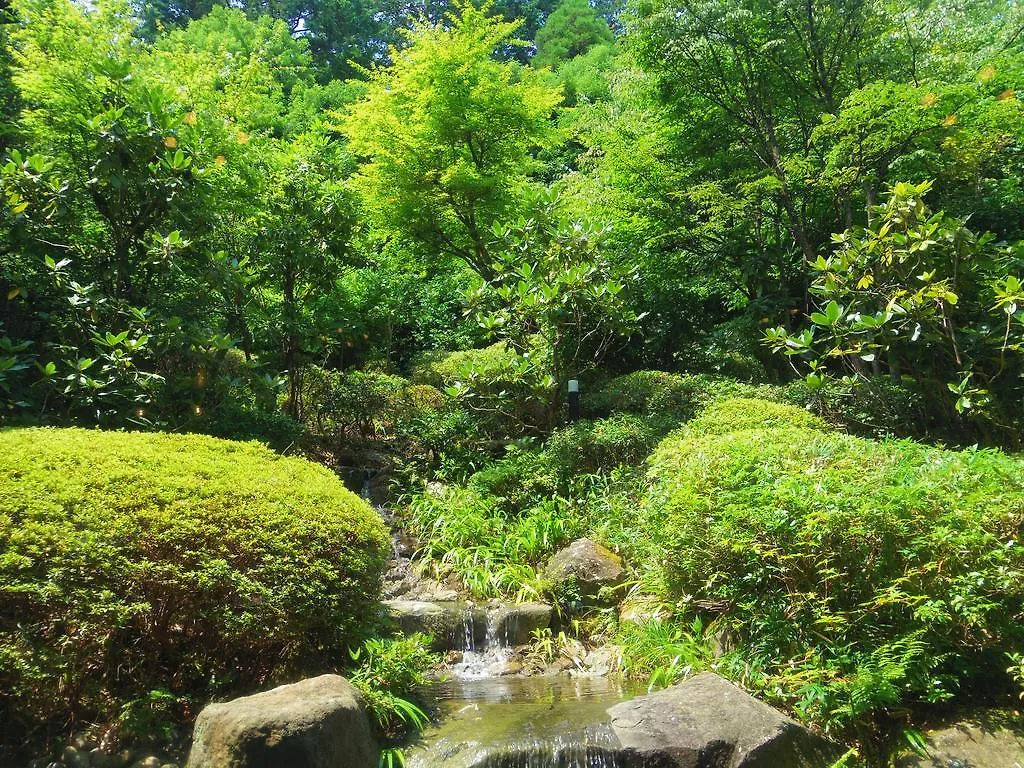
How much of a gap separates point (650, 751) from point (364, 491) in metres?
5.80

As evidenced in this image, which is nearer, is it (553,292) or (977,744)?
(977,744)

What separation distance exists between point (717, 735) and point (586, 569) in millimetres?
2772

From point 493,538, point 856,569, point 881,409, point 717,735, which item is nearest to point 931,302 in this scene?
point 881,409

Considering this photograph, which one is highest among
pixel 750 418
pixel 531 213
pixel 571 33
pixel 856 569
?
pixel 571 33

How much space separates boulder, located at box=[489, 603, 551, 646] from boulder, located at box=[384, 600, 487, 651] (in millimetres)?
107

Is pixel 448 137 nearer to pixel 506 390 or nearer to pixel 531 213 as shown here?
pixel 531 213

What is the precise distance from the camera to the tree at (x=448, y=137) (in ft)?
33.4

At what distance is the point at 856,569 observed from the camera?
4.13m

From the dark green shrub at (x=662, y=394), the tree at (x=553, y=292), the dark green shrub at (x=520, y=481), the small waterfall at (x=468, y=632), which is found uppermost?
the tree at (x=553, y=292)

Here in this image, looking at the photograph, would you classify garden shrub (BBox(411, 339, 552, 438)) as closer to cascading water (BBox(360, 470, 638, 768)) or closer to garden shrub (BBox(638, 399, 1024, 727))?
cascading water (BBox(360, 470, 638, 768))

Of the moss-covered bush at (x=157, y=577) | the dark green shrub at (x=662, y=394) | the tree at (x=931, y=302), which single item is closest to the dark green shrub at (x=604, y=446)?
the dark green shrub at (x=662, y=394)

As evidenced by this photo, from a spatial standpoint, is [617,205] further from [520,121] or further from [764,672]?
[764,672]

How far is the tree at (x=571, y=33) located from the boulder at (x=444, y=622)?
76.9 feet

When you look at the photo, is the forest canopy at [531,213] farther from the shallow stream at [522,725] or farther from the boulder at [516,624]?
the shallow stream at [522,725]
